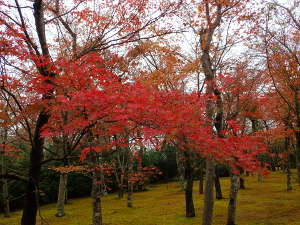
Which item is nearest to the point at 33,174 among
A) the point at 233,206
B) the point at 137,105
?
the point at 137,105

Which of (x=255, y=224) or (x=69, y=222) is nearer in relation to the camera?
(x=255, y=224)

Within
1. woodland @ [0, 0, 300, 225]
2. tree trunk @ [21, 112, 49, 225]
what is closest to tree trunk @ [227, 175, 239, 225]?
woodland @ [0, 0, 300, 225]

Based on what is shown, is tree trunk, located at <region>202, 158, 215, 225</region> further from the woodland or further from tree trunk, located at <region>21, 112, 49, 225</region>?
tree trunk, located at <region>21, 112, 49, 225</region>

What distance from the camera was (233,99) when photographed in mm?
16234

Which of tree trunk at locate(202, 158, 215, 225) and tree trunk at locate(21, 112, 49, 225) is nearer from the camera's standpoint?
tree trunk at locate(21, 112, 49, 225)

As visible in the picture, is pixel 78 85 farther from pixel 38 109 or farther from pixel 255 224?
pixel 255 224

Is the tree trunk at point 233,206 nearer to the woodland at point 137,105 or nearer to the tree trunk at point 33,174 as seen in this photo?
the woodland at point 137,105

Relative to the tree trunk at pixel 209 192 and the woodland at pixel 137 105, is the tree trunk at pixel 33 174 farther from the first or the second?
the tree trunk at pixel 209 192

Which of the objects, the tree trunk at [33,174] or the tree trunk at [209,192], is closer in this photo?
the tree trunk at [33,174]

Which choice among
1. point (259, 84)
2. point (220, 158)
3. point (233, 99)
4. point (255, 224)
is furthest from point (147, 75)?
point (220, 158)

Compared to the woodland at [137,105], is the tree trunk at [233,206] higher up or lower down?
lower down

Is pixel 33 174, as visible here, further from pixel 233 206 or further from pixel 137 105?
pixel 233 206

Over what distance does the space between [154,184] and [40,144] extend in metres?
39.0

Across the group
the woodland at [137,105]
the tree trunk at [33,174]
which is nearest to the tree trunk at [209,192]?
the woodland at [137,105]
